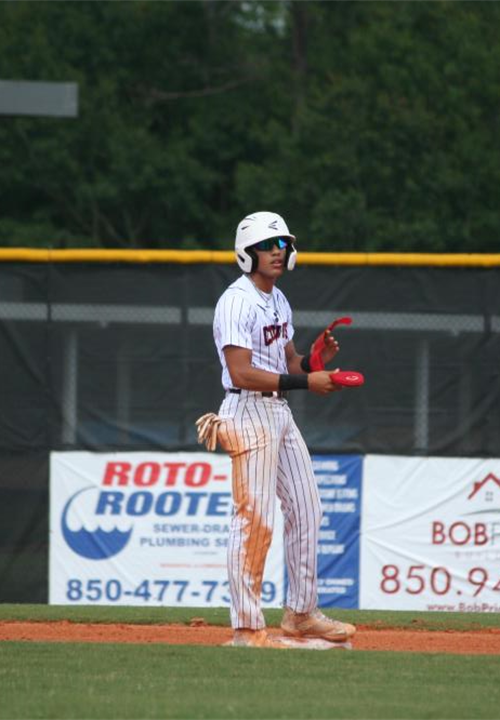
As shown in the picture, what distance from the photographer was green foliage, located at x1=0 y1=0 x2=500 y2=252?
2600 cm

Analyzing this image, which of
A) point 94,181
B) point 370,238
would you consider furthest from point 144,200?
point 370,238

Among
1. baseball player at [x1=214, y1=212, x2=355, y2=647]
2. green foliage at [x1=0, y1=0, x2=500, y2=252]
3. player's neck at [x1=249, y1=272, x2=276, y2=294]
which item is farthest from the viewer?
green foliage at [x1=0, y1=0, x2=500, y2=252]

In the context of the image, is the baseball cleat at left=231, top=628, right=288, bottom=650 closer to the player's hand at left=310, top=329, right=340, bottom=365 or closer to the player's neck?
the player's hand at left=310, top=329, right=340, bottom=365

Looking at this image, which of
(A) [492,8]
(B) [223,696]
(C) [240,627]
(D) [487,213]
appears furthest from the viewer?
(A) [492,8]

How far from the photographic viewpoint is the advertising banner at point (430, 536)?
10531 mm

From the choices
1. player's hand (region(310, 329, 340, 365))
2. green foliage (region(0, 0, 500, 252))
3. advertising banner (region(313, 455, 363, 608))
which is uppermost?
green foliage (region(0, 0, 500, 252))

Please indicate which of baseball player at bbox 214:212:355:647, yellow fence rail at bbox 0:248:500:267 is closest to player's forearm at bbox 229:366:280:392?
baseball player at bbox 214:212:355:647

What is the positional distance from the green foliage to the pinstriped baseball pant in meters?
18.3

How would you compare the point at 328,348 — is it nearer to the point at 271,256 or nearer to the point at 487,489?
the point at 271,256

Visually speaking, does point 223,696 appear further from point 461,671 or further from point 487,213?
point 487,213

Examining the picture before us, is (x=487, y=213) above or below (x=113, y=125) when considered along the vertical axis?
below

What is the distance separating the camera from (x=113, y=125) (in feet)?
98.7

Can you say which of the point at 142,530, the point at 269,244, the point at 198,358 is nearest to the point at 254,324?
the point at 269,244

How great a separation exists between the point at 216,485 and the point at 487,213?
16.0 m
